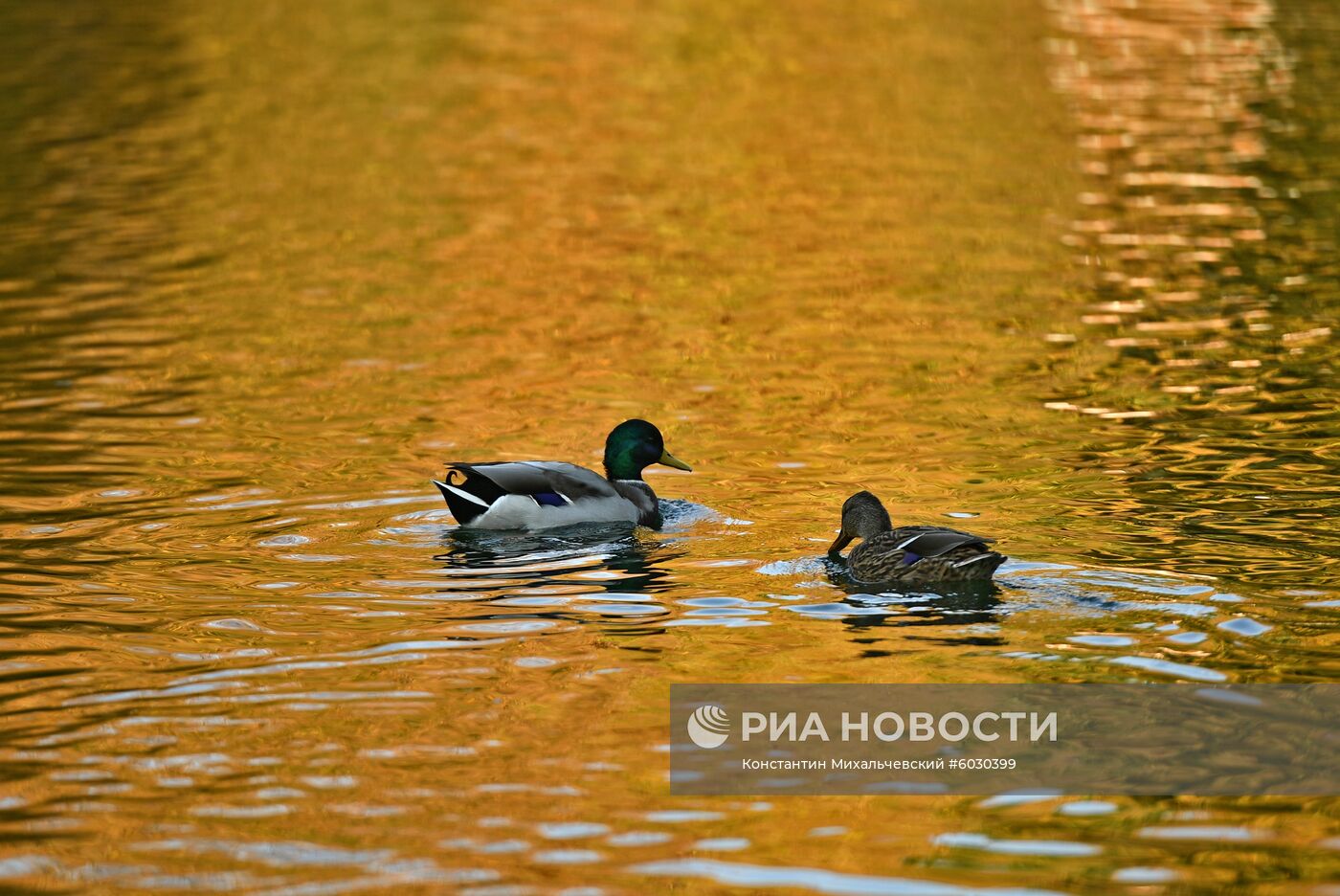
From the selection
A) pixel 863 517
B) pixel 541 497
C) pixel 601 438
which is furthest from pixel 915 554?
pixel 601 438

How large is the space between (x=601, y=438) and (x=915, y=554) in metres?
5.87

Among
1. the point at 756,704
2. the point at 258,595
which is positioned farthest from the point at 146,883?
the point at 258,595

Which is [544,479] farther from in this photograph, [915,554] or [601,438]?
[601,438]

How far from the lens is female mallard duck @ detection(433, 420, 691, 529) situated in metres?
13.8

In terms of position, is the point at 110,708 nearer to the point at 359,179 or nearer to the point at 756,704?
the point at 756,704

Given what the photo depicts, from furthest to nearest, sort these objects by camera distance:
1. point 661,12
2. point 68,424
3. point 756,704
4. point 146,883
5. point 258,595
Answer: point 661,12 < point 68,424 < point 258,595 < point 756,704 < point 146,883

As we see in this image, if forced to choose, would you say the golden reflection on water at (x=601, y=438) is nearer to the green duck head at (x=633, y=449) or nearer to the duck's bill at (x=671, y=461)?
the duck's bill at (x=671, y=461)

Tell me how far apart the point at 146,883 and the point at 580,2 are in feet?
182

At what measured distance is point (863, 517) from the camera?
12.7 m

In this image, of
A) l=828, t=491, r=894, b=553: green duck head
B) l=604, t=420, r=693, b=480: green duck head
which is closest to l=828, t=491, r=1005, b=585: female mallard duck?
l=828, t=491, r=894, b=553: green duck head

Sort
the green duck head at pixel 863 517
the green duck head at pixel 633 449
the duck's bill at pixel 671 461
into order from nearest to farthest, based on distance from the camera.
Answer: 1. the green duck head at pixel 863 517
2. the green duck head at pixel 633 449
3. the duck's bill at pixel 671 461

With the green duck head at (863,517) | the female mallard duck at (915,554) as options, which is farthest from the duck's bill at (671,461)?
the female mallard duck at (915,554)

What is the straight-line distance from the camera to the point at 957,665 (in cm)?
1062

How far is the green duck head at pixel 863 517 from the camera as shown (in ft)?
41.7
